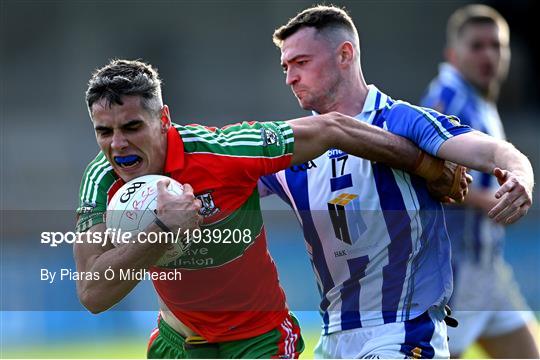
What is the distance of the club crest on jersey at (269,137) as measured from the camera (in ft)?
14.8

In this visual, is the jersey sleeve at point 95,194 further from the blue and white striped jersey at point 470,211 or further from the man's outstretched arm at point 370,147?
the blue and white striped jersey at point 470,211

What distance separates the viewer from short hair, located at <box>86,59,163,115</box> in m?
4.40

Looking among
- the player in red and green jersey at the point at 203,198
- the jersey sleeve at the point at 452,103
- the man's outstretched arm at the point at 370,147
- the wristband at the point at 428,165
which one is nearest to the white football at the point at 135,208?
the player in red and green jersey at the point at 203,198

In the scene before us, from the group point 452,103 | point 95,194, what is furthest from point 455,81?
point 95,194

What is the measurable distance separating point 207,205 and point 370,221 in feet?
2.86

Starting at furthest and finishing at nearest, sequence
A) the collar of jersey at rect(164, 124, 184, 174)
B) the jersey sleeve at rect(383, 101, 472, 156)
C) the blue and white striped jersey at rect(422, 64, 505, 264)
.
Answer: the blue and white striped jersey at rect(422, 64, 505, 264), the jersey sleeve at rect(383, 101, 472, 156), the collar of jersey at rect(164, 124, 184, 174)

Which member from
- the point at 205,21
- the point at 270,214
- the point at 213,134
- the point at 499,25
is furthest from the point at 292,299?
the point at 205,21

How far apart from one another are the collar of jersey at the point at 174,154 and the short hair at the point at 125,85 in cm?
15

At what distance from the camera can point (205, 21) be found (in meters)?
18.5

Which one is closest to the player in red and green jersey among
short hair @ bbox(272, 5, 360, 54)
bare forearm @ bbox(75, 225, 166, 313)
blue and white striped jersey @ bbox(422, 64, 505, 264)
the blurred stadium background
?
bare forearm @ bbox(75, 225, 166, 313)

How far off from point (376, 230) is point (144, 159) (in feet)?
4.11

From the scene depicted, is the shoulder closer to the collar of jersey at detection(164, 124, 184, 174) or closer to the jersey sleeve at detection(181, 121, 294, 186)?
the collar of jersey at detection(164, 124, 184, 174)

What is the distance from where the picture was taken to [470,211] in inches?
294

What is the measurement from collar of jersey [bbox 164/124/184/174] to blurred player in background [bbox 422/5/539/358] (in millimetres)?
2614
